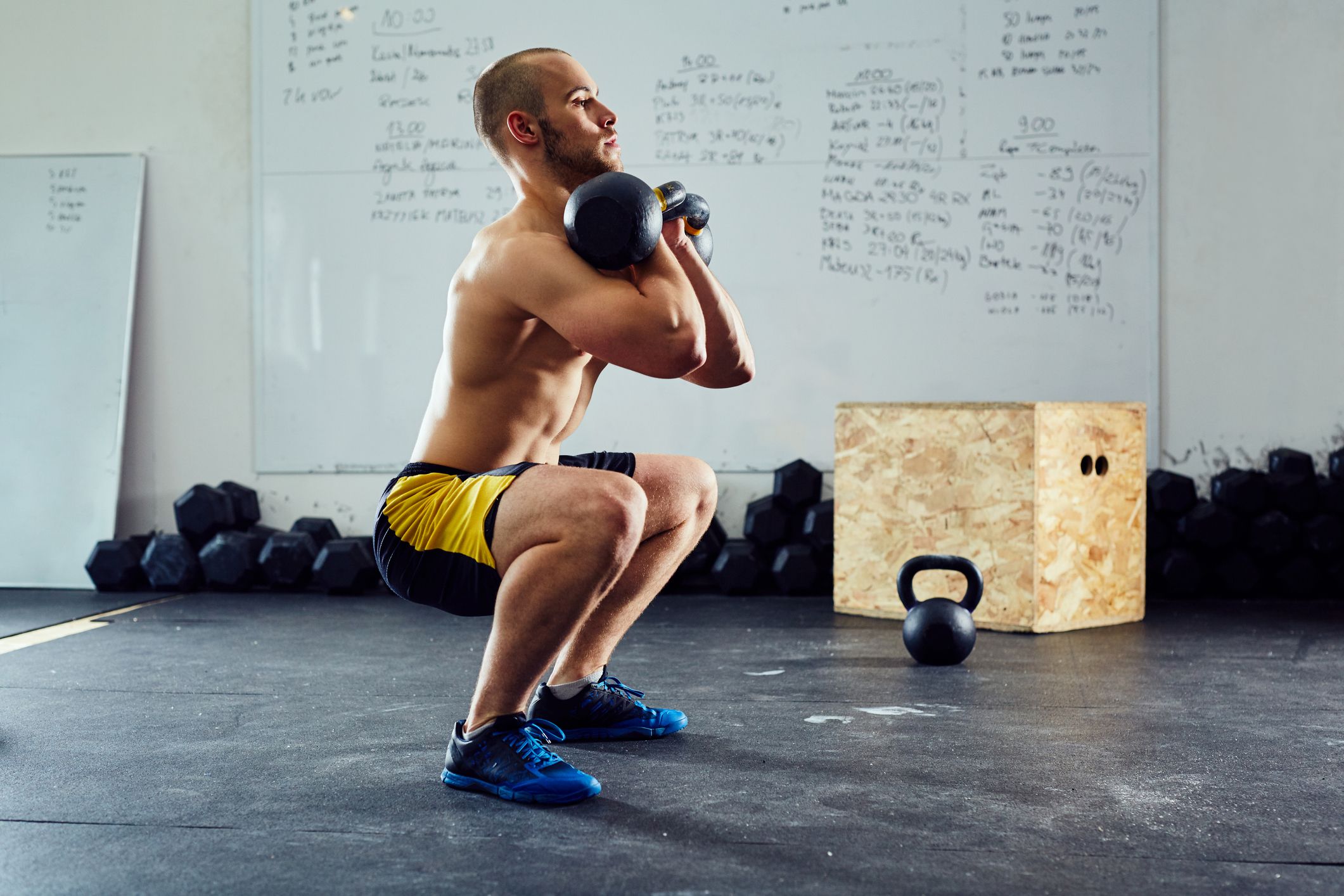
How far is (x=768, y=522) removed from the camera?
3910 millimetres

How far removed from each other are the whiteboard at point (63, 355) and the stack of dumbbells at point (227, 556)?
0.57ft

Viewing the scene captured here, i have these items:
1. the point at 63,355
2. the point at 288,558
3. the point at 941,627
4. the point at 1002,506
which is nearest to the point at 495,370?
the point at 941,627

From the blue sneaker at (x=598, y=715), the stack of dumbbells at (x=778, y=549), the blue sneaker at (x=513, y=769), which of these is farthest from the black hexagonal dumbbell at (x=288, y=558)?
the blue sneaker at (x=513, y=769)

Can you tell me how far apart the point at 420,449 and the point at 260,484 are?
278cm

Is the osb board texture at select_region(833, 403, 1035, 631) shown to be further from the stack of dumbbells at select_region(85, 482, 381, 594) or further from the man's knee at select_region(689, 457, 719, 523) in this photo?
the stack of dumbbells at select_region(85, 482, 381, 594)

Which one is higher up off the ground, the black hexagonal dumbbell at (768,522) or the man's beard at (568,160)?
the man's beard at (568,160)

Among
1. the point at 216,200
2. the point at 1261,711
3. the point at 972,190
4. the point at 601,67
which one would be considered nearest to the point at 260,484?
the point at 216,200

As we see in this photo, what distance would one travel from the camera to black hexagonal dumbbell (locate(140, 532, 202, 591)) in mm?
4086

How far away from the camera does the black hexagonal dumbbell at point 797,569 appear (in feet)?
12.6

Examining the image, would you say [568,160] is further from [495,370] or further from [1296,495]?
[1296,495]

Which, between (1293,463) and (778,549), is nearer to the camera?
(1293,463)

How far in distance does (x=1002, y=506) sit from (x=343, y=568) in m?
2.13

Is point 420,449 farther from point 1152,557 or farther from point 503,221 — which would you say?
point 1152,557

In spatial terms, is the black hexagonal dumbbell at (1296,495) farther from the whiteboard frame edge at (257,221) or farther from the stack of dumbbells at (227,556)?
the whiteboard frame edge at (257,221)
